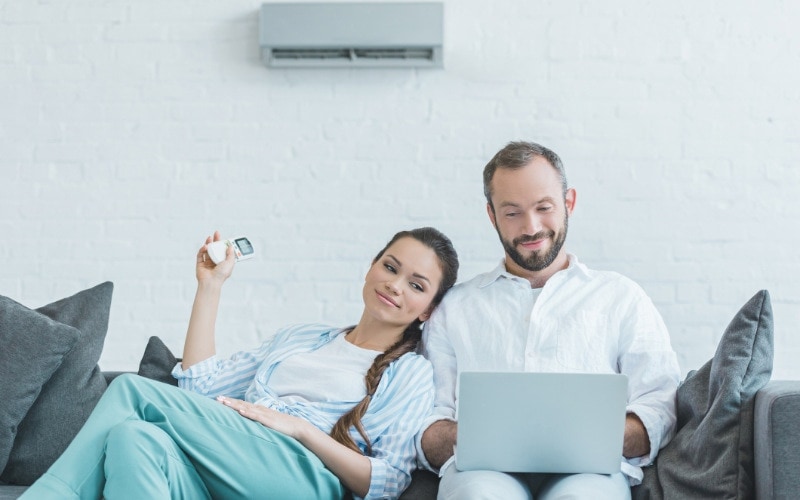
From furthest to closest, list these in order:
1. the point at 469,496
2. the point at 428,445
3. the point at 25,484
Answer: the point at 25,484, the point at 428,445, the point at 469,496

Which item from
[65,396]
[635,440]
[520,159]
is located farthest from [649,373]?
[65,396]

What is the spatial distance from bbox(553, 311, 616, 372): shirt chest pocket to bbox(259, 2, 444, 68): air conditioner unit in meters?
1.36

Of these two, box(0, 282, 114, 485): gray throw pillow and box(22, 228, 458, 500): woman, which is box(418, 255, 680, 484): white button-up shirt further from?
box(0, 282, 114, 485): gray throw pillow

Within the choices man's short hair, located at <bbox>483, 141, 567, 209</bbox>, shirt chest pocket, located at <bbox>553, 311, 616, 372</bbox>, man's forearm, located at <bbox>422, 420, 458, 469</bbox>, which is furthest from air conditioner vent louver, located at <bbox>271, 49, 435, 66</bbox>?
man's forearm, located at <bbox>422, 420, 458, 469</bbox>

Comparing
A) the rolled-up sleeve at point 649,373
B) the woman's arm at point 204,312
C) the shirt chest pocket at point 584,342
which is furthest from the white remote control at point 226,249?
the rolled-up sleeve at point 649,373

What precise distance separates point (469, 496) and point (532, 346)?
20.8 inches

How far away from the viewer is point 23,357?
7.27 ft

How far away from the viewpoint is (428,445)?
2.07 metres

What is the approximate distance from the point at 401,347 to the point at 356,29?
1378 millimetres

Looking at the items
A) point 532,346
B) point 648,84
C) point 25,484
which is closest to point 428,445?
point 532,346

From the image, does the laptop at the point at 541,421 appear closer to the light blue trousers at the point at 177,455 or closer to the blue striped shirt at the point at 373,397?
the blue striped shirt at the point at 373,397

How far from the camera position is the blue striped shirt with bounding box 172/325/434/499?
2045mm

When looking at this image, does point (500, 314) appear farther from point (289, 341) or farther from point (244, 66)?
point (244, 66)

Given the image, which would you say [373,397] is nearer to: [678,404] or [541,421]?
[541,421]
